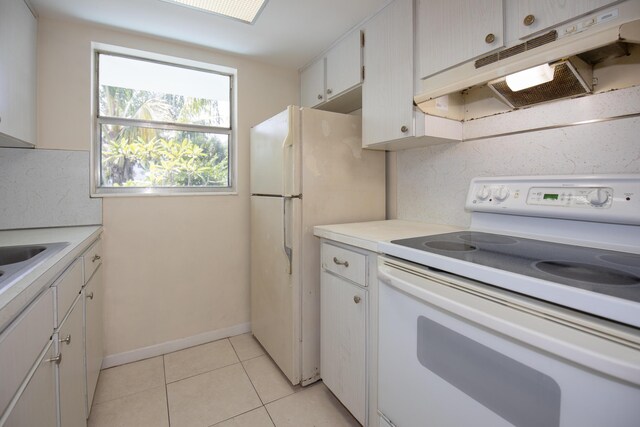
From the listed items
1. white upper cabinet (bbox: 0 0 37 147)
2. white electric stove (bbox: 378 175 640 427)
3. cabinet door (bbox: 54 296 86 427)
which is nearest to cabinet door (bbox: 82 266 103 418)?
cabinet door (bbox: 54 296 86 427)

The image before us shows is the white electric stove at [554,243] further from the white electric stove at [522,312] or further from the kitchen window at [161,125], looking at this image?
the kitchen window at [161,125]

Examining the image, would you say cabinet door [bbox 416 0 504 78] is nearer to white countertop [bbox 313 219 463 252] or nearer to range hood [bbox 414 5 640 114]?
range hood [bbox 414 5 640 114]

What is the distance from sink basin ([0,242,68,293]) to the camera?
779 mm

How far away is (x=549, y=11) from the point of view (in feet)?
3.31

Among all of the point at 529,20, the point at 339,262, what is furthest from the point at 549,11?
the point at 339,262

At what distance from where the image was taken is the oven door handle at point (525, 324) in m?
0.55

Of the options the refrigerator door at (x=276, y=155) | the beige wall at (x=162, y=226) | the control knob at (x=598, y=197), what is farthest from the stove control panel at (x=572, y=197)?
the beige wall at (x=162, y=226)

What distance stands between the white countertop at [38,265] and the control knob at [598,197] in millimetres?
1699

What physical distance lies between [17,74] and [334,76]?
68.8 inches

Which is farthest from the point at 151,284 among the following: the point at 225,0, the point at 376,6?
the point at 376,6

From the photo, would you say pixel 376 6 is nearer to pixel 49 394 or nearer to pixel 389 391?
pixel 389 391

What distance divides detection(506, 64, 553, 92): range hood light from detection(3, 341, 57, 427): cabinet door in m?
1.79

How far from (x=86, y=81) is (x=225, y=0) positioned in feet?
3.48

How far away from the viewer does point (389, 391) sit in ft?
3.83
